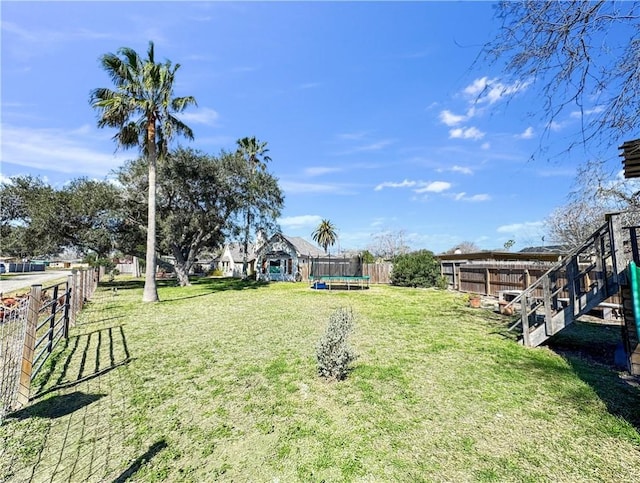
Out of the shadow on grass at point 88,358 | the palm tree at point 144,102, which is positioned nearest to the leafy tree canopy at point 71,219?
the palm tree at point 144,102

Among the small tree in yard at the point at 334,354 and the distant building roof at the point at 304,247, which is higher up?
the distant building roof at the point at 304,247

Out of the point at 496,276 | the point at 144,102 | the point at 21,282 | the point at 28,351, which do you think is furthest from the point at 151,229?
the point at 496,276

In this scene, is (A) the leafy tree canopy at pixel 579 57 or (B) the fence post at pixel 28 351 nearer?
(A) the leafy tree canopy at pixel 579 57

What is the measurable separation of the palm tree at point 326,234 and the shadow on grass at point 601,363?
114ft

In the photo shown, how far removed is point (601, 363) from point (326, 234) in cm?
3757

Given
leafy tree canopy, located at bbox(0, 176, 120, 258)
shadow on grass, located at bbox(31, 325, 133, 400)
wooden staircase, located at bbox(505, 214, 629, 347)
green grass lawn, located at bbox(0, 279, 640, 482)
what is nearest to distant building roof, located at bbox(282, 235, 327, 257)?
leafy tree canopy, located at bbox(0, 176, 120, 258)

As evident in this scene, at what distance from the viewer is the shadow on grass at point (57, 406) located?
3436mm

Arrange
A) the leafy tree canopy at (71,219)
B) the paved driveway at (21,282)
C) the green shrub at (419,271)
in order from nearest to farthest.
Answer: the paved driveway at (21,282), the leafy tree canopy at (71,219), the green shrub at (419,271)

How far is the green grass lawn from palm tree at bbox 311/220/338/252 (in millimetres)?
36126

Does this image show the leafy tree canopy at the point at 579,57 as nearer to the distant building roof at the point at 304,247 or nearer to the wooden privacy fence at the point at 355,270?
the wooden privacy fence at the point at 355,270

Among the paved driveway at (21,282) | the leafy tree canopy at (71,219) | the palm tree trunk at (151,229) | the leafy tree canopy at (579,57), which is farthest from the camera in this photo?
the leafy tree canopy at (71,219)

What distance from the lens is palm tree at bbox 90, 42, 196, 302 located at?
40.2 ft

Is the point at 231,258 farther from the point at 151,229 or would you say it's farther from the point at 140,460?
the point at 140,460

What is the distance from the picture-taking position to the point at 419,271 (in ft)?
67.4
